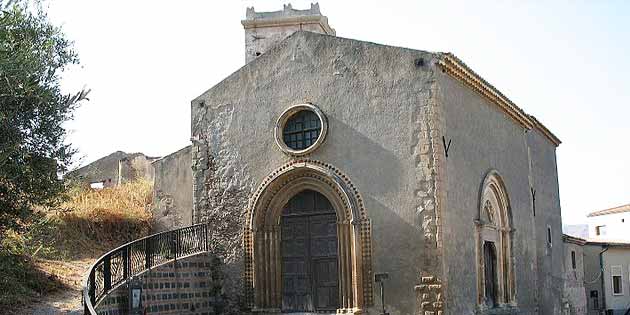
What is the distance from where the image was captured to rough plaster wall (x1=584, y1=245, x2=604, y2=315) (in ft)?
113

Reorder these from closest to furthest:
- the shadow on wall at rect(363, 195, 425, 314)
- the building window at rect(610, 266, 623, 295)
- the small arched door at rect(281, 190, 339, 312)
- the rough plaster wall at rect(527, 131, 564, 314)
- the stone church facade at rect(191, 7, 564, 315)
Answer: the shadow on wall at rect(363, 195, 425, 314) → the stone church facade at rect(191, 7, 564, 315) → the small arched door at rect(281, 190, 339, 312) → the rough plaster wall at rect(527, 131, 564, 314) → the building window at rect(610, 266, 623, 295)

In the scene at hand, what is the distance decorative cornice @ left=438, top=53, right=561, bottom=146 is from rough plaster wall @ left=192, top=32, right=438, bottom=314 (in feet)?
2.43

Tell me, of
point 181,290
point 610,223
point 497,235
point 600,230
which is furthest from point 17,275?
point 600,230

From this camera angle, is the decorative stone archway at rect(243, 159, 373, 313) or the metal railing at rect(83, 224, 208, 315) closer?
the metal railing at rect(83, 224, 208, 315)

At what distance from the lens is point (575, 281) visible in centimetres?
3034

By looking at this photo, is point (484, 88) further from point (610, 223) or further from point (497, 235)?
point (610, 223)

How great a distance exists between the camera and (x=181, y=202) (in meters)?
24.2

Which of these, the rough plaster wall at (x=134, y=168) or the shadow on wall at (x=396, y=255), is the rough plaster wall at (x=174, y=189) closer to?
the rough plaster wall at (x=134, y=168)

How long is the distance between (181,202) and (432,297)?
10037mm

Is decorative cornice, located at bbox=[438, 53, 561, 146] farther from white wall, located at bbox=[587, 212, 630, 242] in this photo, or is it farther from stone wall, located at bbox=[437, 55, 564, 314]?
white wall, located at bbox=[587, 212, 630, 242]

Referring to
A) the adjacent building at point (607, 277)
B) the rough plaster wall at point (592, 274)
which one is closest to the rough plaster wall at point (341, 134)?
the adjacent building at point (607, 277)

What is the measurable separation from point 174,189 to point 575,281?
16.4m

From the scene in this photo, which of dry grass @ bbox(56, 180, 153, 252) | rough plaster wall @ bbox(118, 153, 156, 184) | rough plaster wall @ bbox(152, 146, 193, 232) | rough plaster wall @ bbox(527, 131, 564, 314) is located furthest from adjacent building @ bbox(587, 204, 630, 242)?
rough plaster wall @ bbox(152, 146, 193, 232)

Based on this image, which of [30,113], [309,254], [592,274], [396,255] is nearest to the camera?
[30,113]
